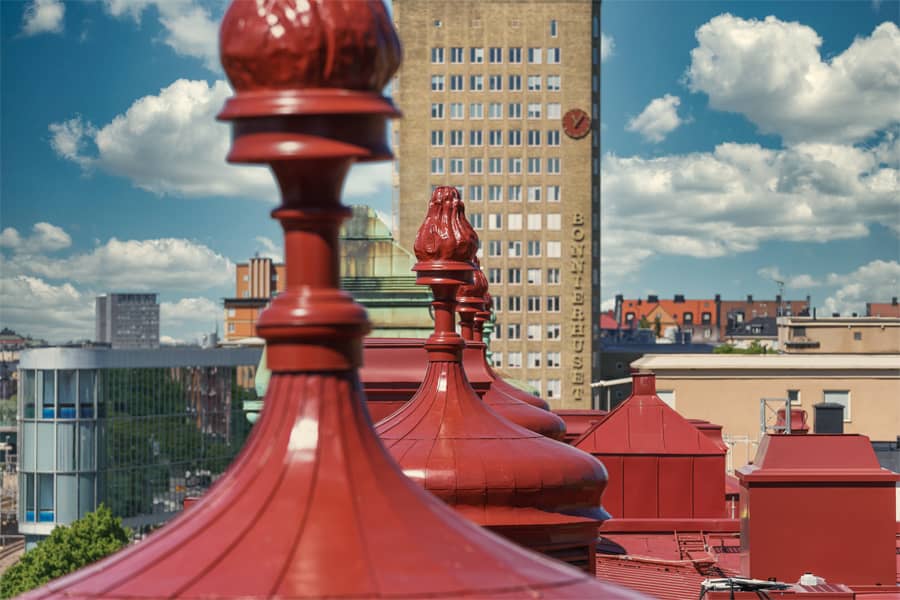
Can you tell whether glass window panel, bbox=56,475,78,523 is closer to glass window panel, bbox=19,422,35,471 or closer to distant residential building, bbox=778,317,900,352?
glass window panel, bbox=19,422,35,471

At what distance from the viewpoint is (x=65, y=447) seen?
119 meters

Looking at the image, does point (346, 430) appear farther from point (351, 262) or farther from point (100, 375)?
point (100, 375)

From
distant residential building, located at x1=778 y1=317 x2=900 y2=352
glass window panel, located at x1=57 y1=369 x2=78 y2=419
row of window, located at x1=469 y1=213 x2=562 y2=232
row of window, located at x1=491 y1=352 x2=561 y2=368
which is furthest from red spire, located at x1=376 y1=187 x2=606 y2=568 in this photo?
row of window, located at x1=491 y1=352 x2=561 y2=368

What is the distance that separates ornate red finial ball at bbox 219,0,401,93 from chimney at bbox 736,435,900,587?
16.7 m

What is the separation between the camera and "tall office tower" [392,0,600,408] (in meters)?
164

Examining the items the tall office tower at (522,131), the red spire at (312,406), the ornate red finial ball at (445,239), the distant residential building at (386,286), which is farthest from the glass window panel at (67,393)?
the red spire at (312,406)

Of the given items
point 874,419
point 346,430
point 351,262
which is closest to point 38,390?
point 874,419

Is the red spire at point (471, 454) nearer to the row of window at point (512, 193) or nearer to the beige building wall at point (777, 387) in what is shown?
the beige building wall at point (777, 387)

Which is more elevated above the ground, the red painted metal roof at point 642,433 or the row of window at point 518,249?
the row of window at point 518,249

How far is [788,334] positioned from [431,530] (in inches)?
5757

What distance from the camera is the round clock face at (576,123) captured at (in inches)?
6442

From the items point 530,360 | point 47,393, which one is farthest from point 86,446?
point 530,360

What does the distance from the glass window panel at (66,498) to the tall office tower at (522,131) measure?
52435mm

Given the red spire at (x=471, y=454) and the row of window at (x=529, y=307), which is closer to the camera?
the red spire at (x=471, y=454)
